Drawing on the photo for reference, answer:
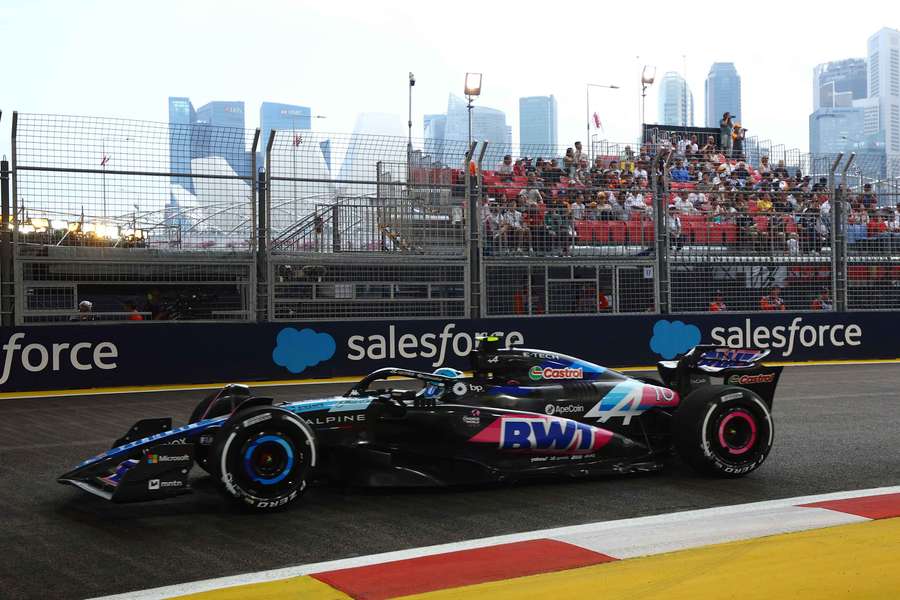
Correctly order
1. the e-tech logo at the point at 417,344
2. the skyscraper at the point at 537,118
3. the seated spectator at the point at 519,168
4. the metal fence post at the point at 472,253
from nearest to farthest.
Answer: the e-tech logo at the point at 417,344 → the metal fence post at the point at 472,253 → the seated spectator at the point at 519,168 → the skyscraper at the point at 537,118

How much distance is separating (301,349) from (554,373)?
7.23m

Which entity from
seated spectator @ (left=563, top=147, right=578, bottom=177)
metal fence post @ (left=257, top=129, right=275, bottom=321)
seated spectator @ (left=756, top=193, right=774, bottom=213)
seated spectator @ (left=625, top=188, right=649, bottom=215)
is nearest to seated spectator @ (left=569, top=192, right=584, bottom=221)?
seated spectator @ (left=563, top=147, right=578, bottom=177)

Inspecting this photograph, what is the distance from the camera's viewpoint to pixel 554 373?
713 cm

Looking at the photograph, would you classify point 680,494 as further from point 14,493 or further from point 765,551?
point 14,493

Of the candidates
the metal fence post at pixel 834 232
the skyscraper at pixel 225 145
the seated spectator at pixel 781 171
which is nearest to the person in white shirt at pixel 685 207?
the seated spectator at pixel 781 171

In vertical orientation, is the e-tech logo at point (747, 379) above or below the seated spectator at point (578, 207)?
below

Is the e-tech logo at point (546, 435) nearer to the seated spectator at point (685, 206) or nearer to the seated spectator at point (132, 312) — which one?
the seated spectator at point (132, 312)

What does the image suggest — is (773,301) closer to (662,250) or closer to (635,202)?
(662,250)

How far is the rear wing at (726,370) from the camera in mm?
7207

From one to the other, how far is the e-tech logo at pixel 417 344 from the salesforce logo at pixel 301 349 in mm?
367

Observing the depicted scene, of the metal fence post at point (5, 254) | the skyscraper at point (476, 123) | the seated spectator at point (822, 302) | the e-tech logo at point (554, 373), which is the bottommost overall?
the e-tech logo at point (554, 373)

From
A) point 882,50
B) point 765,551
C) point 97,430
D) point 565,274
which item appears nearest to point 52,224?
point 97,430

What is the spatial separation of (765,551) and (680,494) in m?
1.51

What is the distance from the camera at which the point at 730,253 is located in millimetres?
16016
